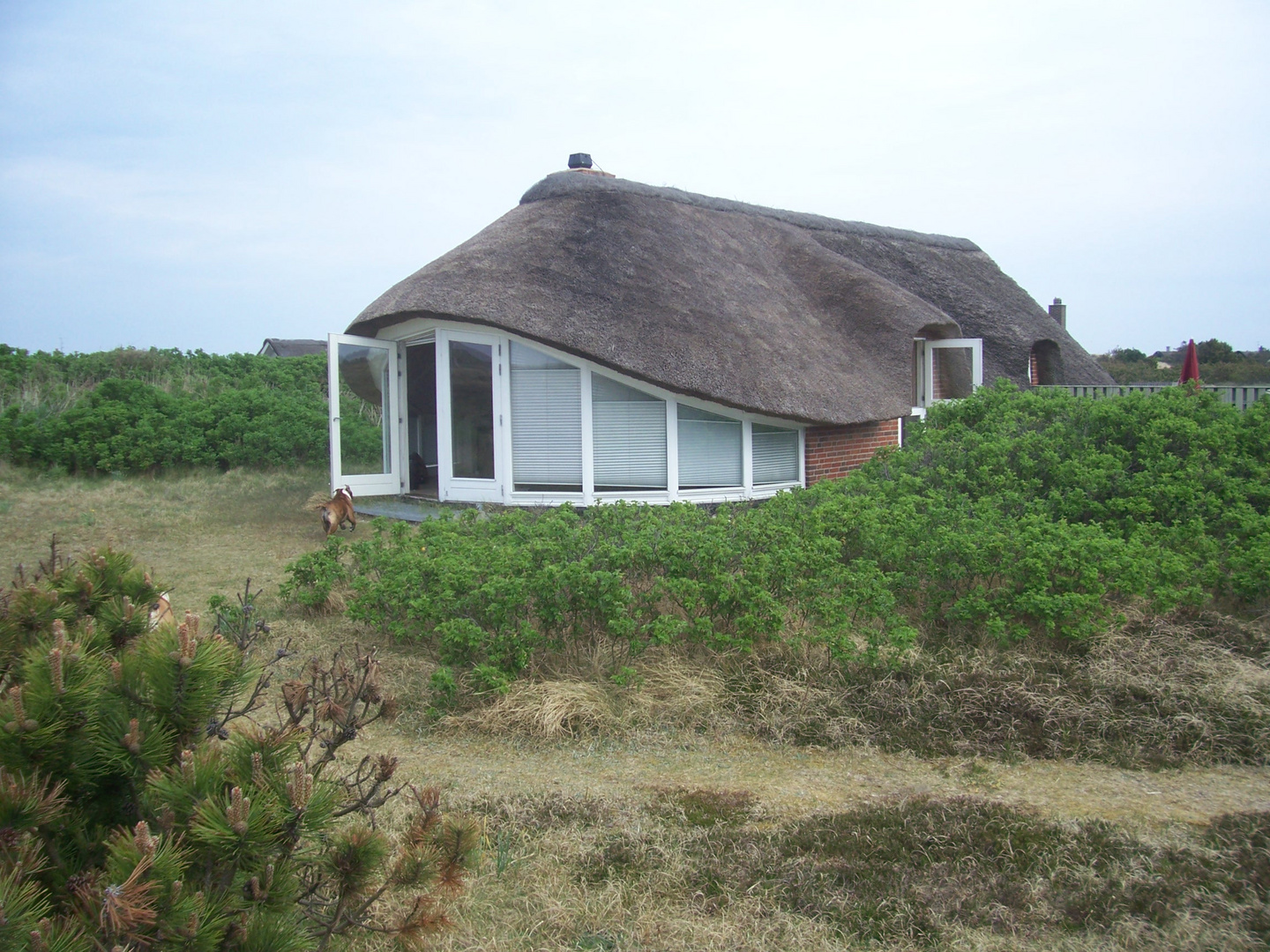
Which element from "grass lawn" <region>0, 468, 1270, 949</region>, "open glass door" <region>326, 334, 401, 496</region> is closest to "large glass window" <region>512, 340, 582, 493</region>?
"open glass door" <region>326, 334, 401, 496</region>

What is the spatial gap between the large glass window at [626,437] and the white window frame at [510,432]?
0.26 ft

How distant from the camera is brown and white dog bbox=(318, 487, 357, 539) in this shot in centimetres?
959

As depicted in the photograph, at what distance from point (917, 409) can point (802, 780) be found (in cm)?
1217

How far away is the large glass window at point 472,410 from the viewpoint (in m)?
10.6

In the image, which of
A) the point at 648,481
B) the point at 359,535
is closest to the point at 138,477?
the point at 359,535

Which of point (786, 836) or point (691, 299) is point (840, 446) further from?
point (786, 836)

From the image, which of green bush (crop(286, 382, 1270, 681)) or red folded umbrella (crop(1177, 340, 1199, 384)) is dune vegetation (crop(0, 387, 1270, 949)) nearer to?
green bush (crop(286, 382, 1270, 681))

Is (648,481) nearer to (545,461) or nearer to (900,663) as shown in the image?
(545,461)

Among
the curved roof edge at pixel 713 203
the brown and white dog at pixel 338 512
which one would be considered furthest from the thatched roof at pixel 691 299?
the brown and white dog at pixel 338 512

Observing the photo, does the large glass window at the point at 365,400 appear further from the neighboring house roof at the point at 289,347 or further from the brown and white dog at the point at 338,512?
the neighboring house roof at the point at 289,347

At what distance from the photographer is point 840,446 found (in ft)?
40.2

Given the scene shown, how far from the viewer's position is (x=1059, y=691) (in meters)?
4.70

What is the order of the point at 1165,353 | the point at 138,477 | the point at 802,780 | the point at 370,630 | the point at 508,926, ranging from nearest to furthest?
the point at 508,926 < the point at 802,780 < the point at 370,630 < the point at 138,477 < the point at 1165,353

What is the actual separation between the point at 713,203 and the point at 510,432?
19.8 feet
